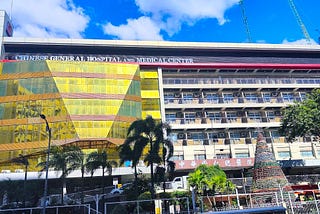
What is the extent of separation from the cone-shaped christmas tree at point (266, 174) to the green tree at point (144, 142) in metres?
11.4

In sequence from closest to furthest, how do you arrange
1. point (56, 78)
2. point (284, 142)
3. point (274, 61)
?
1. point (56, 78)
2. point (284, 142)
3. point (274, 61)

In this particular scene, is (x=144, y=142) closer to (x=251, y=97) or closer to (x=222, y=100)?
(x=222, y=100)

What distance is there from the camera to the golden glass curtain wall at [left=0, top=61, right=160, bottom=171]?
45750 mm

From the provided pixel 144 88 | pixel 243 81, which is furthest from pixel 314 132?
pixel 144 88

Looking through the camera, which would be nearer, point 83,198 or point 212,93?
point 83,198

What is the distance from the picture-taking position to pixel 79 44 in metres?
60.5

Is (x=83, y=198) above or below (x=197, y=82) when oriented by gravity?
below

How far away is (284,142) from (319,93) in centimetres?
1756

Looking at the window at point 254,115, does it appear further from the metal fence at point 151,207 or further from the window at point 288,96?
the metal fence at point 151,207

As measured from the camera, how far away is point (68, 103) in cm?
4769

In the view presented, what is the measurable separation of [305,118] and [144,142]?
801 inches

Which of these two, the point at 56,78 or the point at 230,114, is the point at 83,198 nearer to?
the point at 56,78

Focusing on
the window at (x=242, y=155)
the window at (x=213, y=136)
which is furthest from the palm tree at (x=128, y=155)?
the window at (x=242, y=155)

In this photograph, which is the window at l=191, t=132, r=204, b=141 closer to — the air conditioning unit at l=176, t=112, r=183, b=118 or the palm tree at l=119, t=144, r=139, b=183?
the air conditioning unit at l=176, t=112, r=183, b=118
